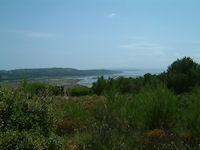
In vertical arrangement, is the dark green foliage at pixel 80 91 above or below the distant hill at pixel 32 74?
below

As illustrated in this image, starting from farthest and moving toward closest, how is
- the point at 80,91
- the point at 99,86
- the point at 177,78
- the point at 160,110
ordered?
Answer: the point at 80,91, the point at 99,86, the point at 177,78, the point at 160,110

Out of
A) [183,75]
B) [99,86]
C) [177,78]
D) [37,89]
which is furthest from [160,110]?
[99,86]

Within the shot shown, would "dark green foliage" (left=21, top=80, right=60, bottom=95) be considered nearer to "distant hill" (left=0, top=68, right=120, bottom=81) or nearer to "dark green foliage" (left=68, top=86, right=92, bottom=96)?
"dark green foliage" (left=68, top=86, right=92, bottom=96)

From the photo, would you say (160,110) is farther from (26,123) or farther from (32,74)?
(32,74)

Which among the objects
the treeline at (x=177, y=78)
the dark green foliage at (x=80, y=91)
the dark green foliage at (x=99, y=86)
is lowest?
the dark green foliage at (x=80, y=91)

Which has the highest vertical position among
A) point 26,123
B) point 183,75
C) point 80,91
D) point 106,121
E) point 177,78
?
point 183,75

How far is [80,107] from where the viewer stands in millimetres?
7262

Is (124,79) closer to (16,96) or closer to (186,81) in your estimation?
(186,81)

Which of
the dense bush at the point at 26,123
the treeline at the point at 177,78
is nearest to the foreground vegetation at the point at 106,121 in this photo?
the dense bush at the point at 26,123

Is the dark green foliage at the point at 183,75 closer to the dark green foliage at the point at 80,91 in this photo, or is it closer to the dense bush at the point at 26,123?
the dark green foliage at the point at 80,91

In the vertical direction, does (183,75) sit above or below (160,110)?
above

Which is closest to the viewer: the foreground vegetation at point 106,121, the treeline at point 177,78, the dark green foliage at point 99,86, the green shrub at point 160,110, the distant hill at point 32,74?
the foreground vegetation at point 106,121

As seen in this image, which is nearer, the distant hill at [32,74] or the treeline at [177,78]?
the treeline at [177,78]

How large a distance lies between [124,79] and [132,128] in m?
8.91
